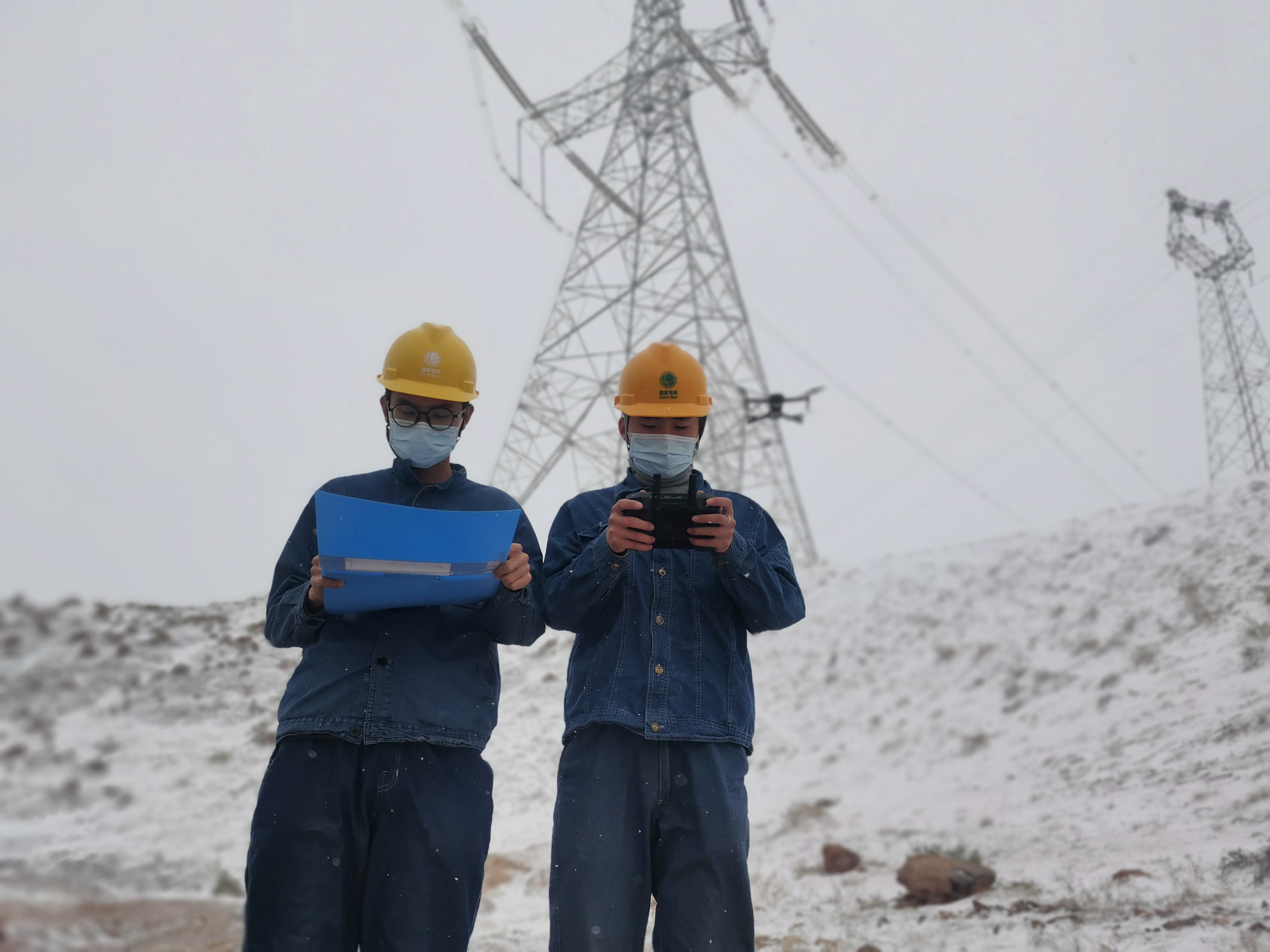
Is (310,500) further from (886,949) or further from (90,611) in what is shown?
(90,611)

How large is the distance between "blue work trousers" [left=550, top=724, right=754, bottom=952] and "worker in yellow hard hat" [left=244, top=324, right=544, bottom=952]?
0.77ft

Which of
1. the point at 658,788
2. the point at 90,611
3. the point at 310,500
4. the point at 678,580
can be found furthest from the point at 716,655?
the point at 90,611

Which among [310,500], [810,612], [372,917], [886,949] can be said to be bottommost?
[886,949]

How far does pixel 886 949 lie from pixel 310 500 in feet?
11.4

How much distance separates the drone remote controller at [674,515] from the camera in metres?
2.33

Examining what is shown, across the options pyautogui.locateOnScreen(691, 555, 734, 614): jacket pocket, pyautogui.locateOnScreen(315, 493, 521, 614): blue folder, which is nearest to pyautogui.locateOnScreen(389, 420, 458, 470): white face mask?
pyautogui.locateOnScreen(315, 493, 521, 614): blue folder

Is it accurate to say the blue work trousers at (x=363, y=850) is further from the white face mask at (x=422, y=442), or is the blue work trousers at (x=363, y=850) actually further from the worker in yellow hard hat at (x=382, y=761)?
the white face mask at (x=422, y=442)

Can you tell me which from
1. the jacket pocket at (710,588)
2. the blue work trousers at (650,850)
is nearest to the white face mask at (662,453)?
the jacket pocket at (710,588)

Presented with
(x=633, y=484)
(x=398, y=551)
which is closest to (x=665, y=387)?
(x=633, y=484)

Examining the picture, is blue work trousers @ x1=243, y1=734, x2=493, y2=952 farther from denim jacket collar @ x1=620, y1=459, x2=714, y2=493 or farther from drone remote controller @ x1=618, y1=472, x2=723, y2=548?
denim jacket collar @ x1=620, y1=459, x2=714, y2=493

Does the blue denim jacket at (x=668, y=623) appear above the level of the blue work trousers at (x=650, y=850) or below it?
above

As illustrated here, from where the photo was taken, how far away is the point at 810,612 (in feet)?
38.7

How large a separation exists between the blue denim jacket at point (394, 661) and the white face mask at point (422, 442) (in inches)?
10.5

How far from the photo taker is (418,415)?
2586 mm
